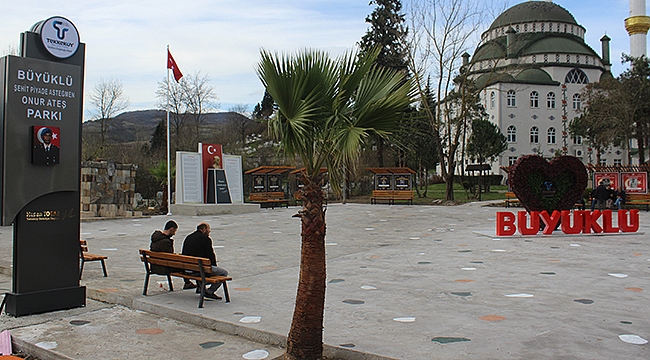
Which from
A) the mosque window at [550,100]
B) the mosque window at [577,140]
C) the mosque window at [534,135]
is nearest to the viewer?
the mosque window at [550,100]

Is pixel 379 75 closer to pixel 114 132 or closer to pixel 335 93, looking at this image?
pixel 335 93

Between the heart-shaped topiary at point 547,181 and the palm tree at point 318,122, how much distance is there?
1176cm

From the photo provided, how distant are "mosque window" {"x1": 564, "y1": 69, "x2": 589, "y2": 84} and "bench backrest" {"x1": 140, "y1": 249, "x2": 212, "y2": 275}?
2479 inches

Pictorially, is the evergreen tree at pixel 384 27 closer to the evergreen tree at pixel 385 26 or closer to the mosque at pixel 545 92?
the evergreen tree at pixel 385 26

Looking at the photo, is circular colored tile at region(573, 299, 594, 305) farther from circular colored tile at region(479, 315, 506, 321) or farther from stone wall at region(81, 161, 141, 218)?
stone wall at region(81, 161, 141, 218)

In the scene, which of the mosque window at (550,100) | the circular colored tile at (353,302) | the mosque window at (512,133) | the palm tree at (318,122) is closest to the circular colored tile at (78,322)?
the palm tree at (318,122)

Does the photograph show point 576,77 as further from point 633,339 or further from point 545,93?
point 633,339

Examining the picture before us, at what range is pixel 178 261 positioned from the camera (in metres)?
7.52

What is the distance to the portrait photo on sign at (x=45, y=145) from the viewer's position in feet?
22.8

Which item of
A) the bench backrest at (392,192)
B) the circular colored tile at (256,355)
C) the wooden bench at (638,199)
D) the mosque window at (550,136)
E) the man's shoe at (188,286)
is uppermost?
the mosque window at (550,136)

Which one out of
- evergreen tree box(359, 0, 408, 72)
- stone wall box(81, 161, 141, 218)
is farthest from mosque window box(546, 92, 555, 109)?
stone wall box(81, 161, 141, 218)

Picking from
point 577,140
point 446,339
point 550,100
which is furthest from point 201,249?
point 577,140

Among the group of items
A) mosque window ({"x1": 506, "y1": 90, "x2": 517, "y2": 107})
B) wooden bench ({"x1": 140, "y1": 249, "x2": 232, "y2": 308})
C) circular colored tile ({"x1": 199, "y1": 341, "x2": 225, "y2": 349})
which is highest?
A: mosque window ({"x1": 506, "y1": 90, "x2": 517, "y2": 107})

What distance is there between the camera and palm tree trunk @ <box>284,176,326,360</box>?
16.1ft
